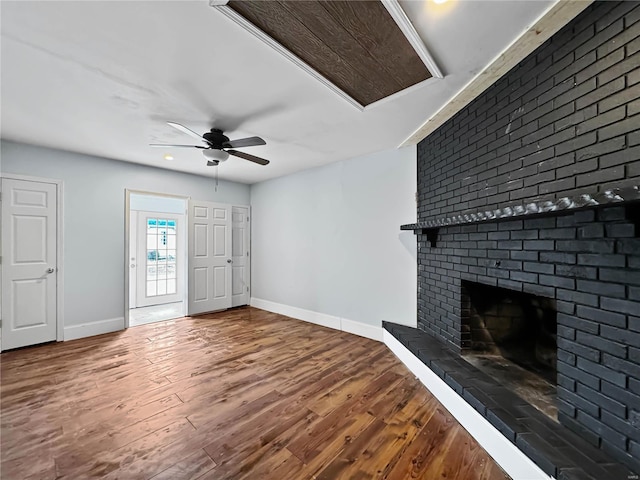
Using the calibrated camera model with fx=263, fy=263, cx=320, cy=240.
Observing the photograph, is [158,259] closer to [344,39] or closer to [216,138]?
[216,138]

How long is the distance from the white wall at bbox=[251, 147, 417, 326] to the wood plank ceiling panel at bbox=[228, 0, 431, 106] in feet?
4.93

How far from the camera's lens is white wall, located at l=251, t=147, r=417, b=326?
335 centimetres

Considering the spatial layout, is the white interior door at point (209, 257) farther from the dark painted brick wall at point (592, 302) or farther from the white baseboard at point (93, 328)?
the dark painted brick wall at point (592, 302)

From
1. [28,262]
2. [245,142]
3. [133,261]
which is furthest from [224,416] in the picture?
[133,261]

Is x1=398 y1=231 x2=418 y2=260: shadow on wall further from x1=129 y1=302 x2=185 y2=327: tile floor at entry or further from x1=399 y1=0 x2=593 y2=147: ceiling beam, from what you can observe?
x1=129 y1=302 x2=185 y2=327: tile floor at entry

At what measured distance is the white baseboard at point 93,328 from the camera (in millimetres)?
3523

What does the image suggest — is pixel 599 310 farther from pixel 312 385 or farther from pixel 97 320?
pixel 97 320

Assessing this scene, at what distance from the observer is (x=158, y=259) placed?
5742 mm

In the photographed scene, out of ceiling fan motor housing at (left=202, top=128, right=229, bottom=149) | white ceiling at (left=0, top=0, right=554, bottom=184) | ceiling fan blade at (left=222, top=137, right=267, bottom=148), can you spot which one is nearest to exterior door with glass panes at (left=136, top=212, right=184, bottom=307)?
white ceiling at (left=0, top=0, right=554, bottom=184)

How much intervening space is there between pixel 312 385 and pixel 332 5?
9.00 feet

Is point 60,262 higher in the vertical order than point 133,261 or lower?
higher

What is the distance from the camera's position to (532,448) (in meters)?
1.33

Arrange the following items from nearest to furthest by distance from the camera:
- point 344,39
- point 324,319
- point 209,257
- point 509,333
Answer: point 344,39 → point 509,333 → point 324,319 → point 209,257

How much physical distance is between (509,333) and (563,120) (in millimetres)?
1837
